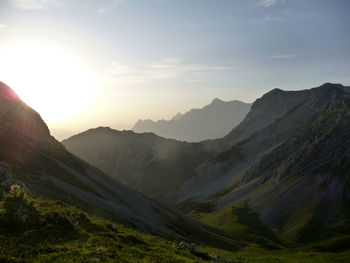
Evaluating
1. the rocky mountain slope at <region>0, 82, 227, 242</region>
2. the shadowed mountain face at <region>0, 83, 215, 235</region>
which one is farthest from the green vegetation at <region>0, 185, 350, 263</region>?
the shadowed mountain face at <region>0, 83, 215, 235</region>

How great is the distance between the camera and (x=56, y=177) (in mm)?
60969

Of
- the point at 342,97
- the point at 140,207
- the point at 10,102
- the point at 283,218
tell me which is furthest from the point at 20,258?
the point at 342,97

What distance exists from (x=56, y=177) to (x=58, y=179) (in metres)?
1.18

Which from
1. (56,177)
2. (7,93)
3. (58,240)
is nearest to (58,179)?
(56,177)

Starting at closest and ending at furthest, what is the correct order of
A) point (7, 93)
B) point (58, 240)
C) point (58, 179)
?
1. point (58, 240)
2. point (58, 179)
3. point (7, 93)

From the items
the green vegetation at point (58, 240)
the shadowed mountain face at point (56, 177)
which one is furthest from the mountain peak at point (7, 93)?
the green vegetation at point (58, 240)

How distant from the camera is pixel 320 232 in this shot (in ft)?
316

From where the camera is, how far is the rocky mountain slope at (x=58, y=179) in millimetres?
50656

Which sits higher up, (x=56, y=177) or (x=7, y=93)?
(x=7, y=93)

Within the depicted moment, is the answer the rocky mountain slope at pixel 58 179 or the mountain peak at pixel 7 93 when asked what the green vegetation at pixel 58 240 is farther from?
the mountain peak at pixel 7 93

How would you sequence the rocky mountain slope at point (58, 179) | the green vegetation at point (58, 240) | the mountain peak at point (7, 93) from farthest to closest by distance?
the mountain peak at point (7, 93) < the rocky mountain slope at point (58, 179) < the green vegetation at point (58, 240)

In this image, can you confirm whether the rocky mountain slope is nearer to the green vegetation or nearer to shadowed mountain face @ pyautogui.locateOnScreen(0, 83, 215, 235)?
shadowed mountain face @ pyautogui.locateOnScreen(0, 83, 215, 235)

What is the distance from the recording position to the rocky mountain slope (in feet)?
166

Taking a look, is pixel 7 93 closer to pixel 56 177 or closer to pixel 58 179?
pixel 56 177
